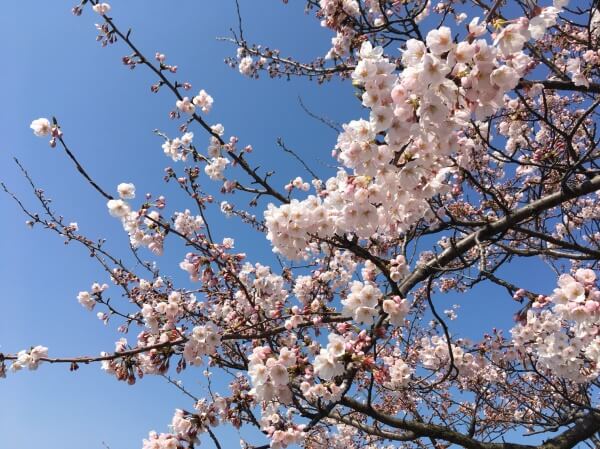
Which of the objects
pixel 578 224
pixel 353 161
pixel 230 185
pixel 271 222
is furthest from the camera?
pixel 578 224

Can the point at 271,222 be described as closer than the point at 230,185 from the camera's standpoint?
Yes

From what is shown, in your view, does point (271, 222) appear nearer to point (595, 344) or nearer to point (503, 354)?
point (595, 344)

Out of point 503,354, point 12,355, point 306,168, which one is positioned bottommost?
point 12,355

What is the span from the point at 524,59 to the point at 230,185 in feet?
9.32

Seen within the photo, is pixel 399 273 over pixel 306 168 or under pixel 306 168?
under

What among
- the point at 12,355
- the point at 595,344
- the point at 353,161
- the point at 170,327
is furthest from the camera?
the point at 595,344

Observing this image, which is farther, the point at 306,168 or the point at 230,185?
the point at 306,168

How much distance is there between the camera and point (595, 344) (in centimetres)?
375

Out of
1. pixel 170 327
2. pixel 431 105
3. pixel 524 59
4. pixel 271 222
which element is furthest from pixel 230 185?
pixel 524 59

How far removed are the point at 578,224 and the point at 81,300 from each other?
6.11 metres

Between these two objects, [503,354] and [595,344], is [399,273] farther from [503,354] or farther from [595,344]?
[503,354]

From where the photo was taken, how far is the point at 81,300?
4.39 m

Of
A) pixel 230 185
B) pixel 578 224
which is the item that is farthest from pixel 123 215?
pixel 578 224

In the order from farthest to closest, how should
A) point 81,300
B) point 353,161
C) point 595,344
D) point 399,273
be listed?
1. point 81,300
2. point 595,344
3. point 399,273
4. point 353,161
